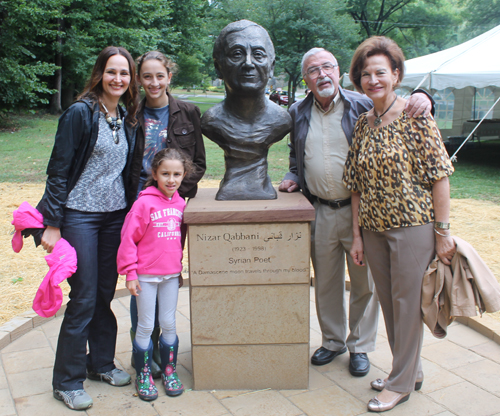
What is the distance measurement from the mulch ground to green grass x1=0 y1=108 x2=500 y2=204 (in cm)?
85

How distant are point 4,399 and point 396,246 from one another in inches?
97.2

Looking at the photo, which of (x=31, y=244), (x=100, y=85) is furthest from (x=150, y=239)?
(x=31, y=244)

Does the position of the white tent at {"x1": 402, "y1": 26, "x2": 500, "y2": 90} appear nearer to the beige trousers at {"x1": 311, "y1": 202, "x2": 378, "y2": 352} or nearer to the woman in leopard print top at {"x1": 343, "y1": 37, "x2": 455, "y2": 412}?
the beige trousers at {"x1": 311, "y1": 202, "x2": 378, "y2": 352}

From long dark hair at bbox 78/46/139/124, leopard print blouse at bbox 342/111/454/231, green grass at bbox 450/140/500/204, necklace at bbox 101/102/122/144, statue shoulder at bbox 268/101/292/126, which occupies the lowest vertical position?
green grass at bbox 450/140/500/204

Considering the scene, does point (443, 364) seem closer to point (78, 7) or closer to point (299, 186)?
point (299, 186)

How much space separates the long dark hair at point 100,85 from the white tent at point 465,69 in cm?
827

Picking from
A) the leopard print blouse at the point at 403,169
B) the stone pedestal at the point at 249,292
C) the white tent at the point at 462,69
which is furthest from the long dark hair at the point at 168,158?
the white tent at the point at 462,69

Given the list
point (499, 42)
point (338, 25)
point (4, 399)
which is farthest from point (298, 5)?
point (4, 399)

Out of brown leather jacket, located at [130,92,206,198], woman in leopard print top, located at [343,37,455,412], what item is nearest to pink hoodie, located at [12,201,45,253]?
brown leather jacket, located at [130,92,206,198]

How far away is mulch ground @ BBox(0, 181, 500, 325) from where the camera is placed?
14.8ft

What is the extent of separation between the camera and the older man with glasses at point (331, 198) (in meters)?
3.11

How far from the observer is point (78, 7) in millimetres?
18531

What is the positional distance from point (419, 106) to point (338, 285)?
4.40 ft

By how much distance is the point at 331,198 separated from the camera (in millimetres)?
3174
